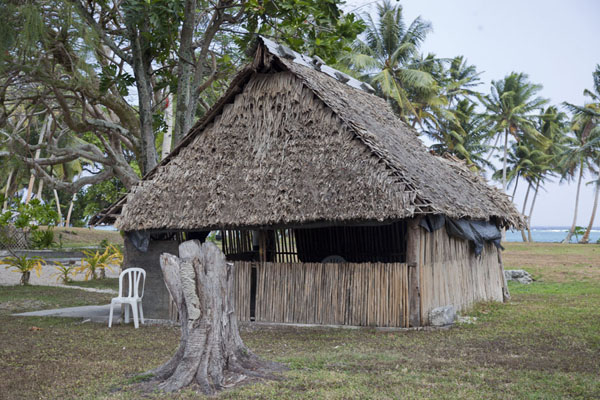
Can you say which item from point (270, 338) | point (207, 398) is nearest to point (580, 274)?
point (270, 338)

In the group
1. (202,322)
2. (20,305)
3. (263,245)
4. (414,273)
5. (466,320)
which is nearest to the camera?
(202,322)

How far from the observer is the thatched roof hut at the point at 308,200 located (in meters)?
8.45

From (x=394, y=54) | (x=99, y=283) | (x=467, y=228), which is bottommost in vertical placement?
(x=99, y=283)

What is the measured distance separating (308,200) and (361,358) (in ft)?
9.22

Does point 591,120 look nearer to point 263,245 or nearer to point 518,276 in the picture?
point 518,276

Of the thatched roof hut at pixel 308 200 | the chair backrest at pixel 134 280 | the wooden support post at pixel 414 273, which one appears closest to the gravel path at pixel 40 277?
the chair backrest at pixel 134 280

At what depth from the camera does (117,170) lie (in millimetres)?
14047

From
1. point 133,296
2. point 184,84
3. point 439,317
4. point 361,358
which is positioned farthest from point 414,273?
point 184,84

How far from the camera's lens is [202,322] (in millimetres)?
5340

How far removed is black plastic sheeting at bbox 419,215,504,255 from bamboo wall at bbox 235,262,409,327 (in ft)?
2.41

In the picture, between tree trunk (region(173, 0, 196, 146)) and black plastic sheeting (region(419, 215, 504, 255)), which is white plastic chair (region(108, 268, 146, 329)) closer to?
tree trunk (region(173, 0, 196, 146))

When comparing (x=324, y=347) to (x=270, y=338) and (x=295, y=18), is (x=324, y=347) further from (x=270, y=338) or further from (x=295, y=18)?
(x=295, y=18)

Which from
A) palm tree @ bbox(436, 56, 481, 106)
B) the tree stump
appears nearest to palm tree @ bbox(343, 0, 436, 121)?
palm tree @ bbox(436, 56, 481, 106)

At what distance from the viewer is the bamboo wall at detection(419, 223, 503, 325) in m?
8.68
